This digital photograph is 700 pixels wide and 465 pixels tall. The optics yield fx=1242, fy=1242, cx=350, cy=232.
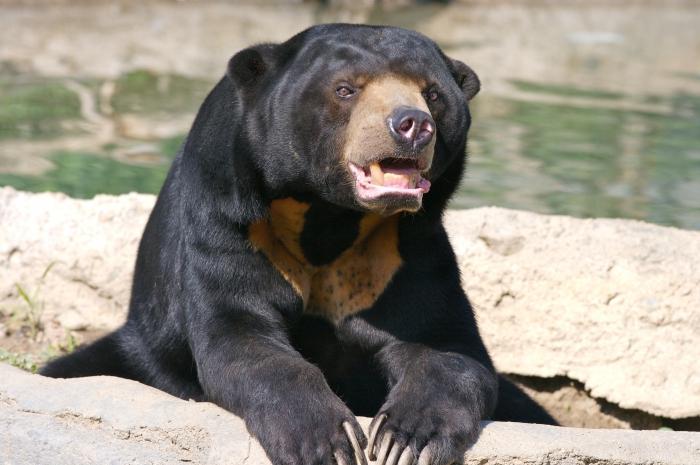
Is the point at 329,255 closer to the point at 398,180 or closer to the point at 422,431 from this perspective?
the point at 398,180

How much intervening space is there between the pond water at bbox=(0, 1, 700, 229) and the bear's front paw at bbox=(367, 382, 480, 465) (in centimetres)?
420

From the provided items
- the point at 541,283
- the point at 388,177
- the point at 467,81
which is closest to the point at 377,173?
the point at 388,177

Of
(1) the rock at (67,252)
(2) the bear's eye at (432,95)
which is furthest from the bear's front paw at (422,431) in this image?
(1) the rock at (67,252)

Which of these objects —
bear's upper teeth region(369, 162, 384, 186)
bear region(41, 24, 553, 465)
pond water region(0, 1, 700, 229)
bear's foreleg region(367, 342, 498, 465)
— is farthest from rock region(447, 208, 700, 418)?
bear's upper teeth region(369, 162, 384, 186)

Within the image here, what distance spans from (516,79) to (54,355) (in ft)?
28.0

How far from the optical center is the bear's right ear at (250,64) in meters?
4.33

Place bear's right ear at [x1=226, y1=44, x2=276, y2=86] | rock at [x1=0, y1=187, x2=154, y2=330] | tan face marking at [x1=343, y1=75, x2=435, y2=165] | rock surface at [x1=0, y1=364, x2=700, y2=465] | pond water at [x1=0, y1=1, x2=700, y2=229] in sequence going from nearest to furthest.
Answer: rock surface at [x1=0, y1=364, x2=700, y2=465]
tan face marking at [x1=343, y1=75, x2=435, y2=165]
bear's right ear at [x1=226, y1=44, x2=276, y2=86]
rock at [x1=0, y1=187, x2=154, y2=330]
pond water at [x1=0, y1=1, x2=700, y2=229]

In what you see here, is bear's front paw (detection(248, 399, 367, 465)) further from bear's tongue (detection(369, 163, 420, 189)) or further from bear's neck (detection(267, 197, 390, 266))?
bear's neck (detection(267, 197, 390, 266))

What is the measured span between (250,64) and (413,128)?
829 mm

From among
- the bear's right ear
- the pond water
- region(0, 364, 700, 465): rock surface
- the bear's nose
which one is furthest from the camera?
the pond water

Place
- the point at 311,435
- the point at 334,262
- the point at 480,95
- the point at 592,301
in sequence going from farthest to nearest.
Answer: the point at 480,95
the point at 592,301
the point at 334,262
the point at 311,435

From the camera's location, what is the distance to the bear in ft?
12.6

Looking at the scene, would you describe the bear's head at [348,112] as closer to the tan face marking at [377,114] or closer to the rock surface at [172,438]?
the tan face marking at [377,114]

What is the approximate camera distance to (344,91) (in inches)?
163
